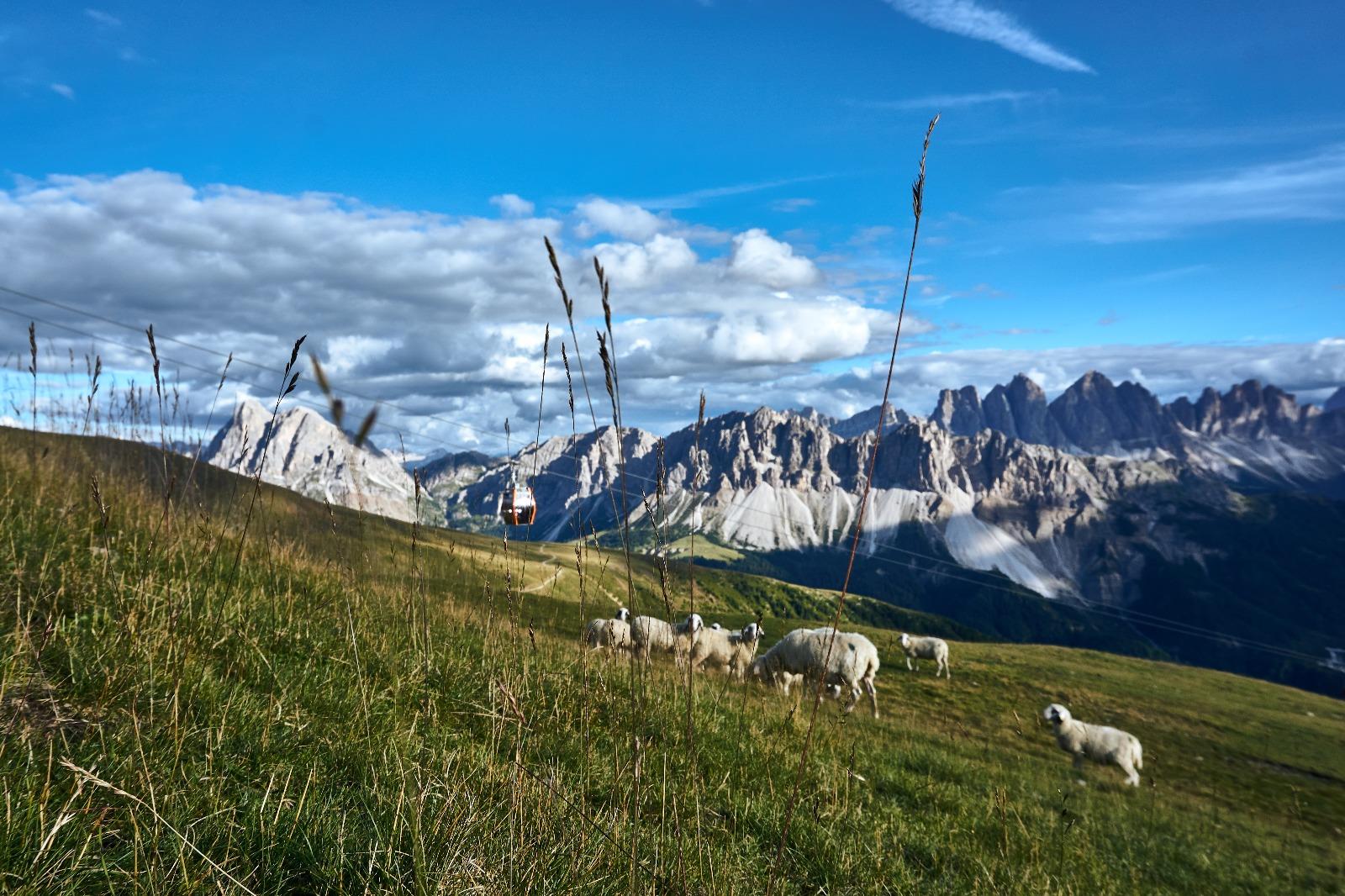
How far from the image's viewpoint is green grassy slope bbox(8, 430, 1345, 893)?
9.68ft

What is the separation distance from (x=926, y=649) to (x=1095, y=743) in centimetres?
2782

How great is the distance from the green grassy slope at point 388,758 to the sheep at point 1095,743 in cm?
1293

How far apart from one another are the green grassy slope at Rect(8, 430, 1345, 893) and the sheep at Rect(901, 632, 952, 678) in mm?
39602

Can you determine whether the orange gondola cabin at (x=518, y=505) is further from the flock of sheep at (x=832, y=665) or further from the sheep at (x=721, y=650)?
the sheep at (x=721, y=650)

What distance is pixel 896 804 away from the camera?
713cm

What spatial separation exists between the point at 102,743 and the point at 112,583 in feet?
8.93

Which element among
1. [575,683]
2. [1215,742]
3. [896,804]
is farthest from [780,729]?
[1215,742]

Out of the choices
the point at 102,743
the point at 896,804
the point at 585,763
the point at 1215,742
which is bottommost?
the point at 1215,742

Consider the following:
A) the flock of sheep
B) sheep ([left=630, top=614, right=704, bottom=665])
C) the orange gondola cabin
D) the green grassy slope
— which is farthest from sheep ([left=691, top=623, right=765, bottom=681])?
the orange gondola cabin

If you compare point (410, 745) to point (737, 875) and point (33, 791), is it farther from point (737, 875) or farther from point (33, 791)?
point (737, 875)

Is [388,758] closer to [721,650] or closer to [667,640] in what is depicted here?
[667,640]

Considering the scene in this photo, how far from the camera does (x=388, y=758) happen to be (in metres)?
4.08

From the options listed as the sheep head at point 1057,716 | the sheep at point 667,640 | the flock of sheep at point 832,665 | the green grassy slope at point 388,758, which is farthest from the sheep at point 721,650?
the green grassy slope at point 388,758

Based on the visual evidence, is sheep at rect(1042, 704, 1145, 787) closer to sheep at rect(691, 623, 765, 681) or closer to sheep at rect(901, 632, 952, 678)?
sheep at rect(691, 623, 765, 681)
